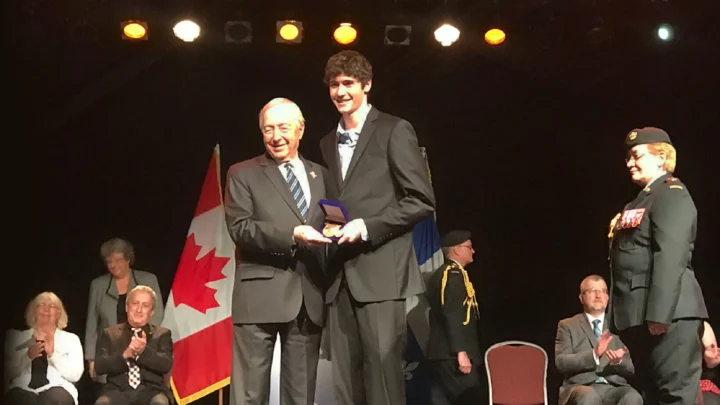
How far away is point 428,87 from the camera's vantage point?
7027 mm

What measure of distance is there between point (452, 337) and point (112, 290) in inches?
90.4

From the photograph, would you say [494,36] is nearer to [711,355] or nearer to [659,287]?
[711,355]

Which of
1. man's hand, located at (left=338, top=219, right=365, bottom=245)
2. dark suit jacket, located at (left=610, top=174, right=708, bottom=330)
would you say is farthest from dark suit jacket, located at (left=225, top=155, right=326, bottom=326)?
dark suit jacket, located at (left=610, top=174, right=708, bottom=330)

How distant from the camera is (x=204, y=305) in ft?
20.0

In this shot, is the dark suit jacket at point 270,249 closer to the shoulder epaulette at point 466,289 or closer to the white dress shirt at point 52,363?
the white dress shirt at point 52,363

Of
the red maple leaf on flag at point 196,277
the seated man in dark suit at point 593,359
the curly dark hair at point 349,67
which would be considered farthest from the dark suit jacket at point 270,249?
the red maple leaf on flag at point 196,277

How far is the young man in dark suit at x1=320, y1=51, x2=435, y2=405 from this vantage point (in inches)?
125

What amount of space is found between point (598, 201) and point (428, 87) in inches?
66.3

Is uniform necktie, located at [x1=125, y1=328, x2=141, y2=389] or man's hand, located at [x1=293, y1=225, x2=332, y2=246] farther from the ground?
man's hand, located at [x1=293, y1=225, x2=332, y2=246]

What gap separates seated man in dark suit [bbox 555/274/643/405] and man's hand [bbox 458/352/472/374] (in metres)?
0.58

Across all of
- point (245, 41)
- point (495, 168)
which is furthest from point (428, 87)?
point (245, 41)

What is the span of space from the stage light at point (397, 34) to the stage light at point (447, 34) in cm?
21

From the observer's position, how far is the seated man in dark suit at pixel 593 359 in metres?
5.07

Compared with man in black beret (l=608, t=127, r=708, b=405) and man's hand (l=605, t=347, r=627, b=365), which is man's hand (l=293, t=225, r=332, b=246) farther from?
man's hand (l=605, t=347, r=627, b=365)
